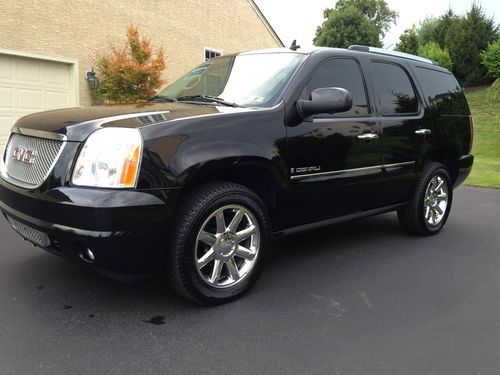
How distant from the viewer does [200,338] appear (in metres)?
2.93

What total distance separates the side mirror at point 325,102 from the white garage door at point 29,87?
9.68 metres

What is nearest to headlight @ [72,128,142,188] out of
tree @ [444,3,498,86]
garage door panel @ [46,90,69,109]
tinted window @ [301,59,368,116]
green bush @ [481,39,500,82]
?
tinted window @ [301,59,368,116]

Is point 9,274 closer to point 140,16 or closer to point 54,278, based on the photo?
point 54,278

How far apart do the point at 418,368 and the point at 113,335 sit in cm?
177

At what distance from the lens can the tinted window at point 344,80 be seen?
4.00 metres

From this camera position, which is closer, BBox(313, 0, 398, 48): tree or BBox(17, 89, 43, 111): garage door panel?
BBox(17, 89, 43, 111): garage door panel

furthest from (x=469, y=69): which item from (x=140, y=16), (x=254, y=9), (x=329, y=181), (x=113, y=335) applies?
(x=113, y=335)

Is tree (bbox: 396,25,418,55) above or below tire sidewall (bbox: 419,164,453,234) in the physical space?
above

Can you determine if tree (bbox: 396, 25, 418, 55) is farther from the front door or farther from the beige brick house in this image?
the front door

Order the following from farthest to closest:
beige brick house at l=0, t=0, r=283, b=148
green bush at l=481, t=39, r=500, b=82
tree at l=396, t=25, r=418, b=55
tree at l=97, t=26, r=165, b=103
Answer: tree at l=396, t=25, r=418, b=55 → green bush at l=481, t=39, r=500, b=82 → tree at l=97, t=26, r=165, b=103 → beige brick house at l=0, t=0, r=283, b=148

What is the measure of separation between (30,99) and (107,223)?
401 inches

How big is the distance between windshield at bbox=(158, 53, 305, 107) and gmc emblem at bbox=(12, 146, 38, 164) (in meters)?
1.39

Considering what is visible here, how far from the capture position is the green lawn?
35.4ft

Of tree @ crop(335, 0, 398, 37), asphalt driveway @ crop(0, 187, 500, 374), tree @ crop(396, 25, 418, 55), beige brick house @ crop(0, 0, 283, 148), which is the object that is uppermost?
tree @ crop(335, 0, 398, 37)
